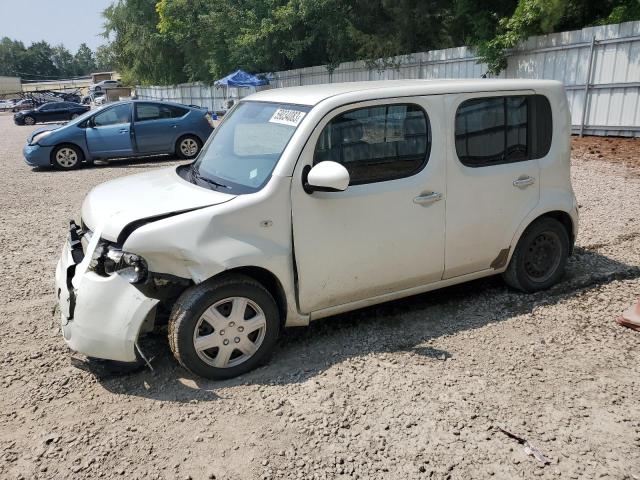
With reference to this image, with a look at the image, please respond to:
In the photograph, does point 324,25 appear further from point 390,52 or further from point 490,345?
point 490,345

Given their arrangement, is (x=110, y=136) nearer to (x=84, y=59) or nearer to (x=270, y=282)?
(x=270, y=282)

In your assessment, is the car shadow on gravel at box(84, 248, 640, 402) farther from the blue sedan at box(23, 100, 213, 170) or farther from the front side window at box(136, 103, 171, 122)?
the front side window at box(136, 103, 171, 122)

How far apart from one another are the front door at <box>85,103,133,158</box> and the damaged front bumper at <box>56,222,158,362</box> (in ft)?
34.1

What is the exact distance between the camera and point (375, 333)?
4.18 meters

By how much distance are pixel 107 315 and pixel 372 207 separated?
1.84m

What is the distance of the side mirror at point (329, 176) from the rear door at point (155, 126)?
1069cm

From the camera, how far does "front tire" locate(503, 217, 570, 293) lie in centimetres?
465

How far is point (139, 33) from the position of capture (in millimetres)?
36719

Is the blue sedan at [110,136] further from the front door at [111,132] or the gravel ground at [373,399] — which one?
the gravel ground at [373,399]

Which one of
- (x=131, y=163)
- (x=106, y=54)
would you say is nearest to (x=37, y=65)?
(x=106, y=54)

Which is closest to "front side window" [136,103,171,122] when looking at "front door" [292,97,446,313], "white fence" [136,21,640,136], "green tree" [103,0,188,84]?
"white fence" [136,21,640,136]

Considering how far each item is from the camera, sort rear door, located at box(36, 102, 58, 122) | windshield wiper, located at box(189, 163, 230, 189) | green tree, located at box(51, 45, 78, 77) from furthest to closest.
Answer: green tree, located at box(51, 45, 78, 77) → rear door, located at box(36, 102, 58, 122) → windshield wiper, located at box(189, 163, 230, 189)

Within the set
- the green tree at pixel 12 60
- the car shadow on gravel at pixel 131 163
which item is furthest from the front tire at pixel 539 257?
the green tree at pixel 12 60

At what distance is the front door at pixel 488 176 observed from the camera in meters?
4.12
